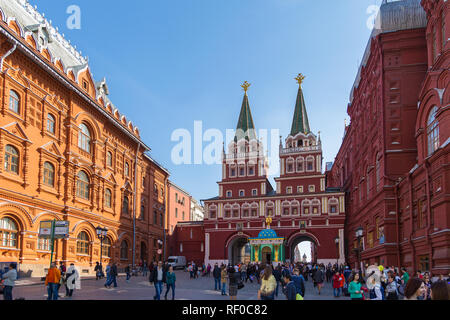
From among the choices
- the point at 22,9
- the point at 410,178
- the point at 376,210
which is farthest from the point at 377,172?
the point at 22,9

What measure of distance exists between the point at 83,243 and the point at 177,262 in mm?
25060

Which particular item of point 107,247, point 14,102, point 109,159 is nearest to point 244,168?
point 109,159

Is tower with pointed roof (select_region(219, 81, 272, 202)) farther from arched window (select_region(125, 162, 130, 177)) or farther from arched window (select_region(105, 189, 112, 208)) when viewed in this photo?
arched window (select_region(105, 189, 112, 208))

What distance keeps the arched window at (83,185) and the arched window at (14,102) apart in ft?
28.6

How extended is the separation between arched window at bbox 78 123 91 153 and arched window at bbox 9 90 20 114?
7778 mm

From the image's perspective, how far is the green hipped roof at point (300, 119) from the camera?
6825 cm

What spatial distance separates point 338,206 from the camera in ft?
195

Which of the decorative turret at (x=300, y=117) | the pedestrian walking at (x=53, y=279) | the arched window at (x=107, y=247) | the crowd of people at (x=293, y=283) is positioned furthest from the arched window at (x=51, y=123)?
the decorative turret at (x=300, y=117)

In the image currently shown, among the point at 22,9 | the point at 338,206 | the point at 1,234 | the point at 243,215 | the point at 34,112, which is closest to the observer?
the point at 1,234

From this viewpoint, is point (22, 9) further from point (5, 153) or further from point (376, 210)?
point (376, 210)

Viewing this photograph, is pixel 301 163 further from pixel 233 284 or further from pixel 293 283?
pixel 293 283

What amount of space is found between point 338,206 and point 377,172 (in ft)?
84.8

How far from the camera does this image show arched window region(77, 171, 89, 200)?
117 feet

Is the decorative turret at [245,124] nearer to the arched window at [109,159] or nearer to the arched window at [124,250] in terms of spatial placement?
the arched window at [124,250]
